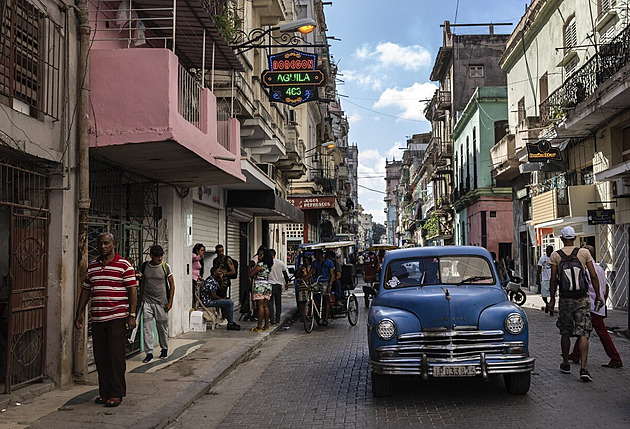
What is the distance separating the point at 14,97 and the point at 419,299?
199 inches

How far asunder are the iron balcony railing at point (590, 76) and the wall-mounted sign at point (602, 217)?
340 cm

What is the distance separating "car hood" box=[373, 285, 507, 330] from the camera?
7344mm

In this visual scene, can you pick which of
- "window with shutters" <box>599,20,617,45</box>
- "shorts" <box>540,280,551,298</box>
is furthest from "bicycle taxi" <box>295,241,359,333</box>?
"window with shutters" <box>599,20,617,45</box>

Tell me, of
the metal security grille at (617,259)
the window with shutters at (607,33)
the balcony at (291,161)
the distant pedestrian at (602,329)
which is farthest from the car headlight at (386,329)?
the balcony at (291,161)

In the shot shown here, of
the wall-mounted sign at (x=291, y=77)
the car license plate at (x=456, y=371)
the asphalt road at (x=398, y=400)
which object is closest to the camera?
the asphalt road at (x=398, y=400)

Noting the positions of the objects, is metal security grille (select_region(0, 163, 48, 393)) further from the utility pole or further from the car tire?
the car tire

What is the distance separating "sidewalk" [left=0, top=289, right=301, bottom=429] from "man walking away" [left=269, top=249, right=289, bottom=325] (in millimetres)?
3320

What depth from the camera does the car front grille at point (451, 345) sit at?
7.19m

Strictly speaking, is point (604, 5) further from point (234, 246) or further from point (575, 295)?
point (575, 295)

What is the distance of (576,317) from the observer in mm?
8578

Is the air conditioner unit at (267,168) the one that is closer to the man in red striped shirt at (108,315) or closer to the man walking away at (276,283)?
the man walking away at (276,283)

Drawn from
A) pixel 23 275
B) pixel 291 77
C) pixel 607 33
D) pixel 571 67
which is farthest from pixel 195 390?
pixel 571 67

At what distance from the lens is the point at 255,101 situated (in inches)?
768

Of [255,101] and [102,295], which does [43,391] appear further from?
[255,101]
